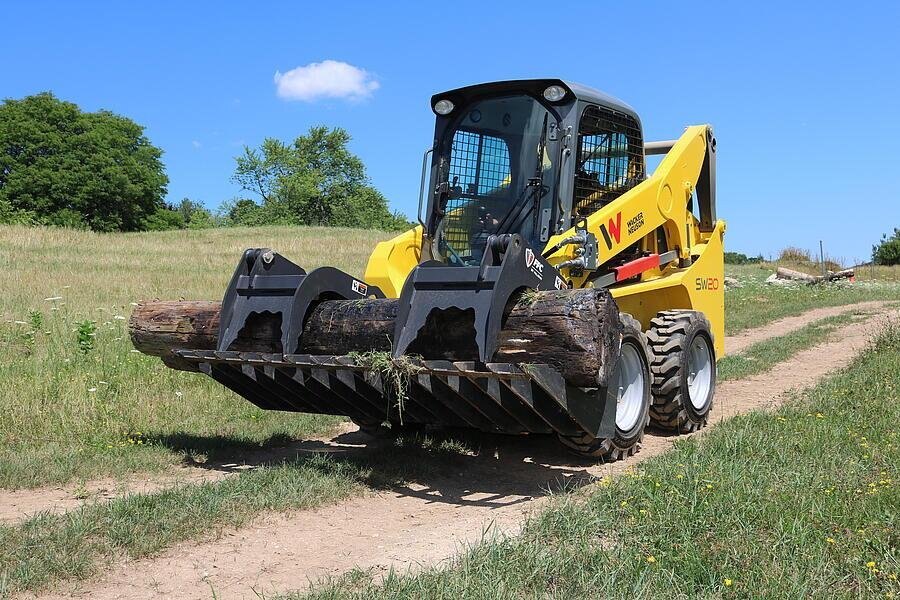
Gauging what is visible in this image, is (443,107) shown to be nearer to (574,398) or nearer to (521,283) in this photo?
(521,283)

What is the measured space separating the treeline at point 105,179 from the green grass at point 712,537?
1917 inches

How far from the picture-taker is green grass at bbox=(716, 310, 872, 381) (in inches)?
427

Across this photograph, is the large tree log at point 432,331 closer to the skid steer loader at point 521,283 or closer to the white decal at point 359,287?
the skid steer loader at point 521,283

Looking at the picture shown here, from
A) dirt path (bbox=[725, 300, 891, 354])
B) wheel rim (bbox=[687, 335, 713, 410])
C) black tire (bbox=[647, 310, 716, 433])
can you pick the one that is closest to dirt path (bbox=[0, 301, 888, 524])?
black tire (bbox=[647, 310, 716, 433])

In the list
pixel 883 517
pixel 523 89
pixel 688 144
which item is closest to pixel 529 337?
pixel 883 517

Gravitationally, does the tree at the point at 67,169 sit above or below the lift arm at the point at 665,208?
above

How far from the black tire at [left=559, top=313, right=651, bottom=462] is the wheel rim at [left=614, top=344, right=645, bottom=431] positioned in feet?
0.07

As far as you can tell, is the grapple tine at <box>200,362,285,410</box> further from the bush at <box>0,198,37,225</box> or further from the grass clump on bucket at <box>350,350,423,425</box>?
the bush at <box>0,198,37,225</box>

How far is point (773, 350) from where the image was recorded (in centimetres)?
1257

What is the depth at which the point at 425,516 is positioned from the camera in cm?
499

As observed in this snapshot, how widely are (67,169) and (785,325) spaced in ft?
174

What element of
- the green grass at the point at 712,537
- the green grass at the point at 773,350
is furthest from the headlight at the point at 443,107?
the green grass at the point at 773,350

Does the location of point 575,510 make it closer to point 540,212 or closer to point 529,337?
point 529,337

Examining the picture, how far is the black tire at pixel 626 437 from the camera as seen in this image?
580 centimetres
